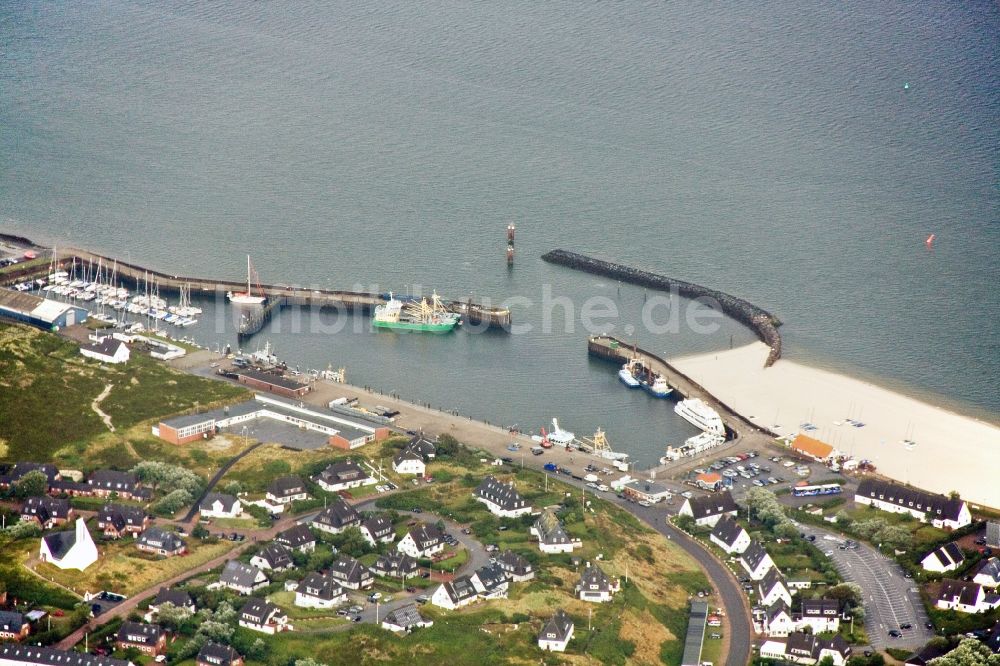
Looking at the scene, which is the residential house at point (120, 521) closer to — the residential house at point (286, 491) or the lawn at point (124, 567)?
the lawn at point (124, 567)

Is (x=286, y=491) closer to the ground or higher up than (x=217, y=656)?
higher up

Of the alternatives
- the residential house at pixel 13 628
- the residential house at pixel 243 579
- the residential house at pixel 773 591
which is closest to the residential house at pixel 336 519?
the residential house at pixel 243 579

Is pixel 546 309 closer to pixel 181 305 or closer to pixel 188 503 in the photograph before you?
pixel 181 305

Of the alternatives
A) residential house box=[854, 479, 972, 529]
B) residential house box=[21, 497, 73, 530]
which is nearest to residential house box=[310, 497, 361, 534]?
Result: residential house box=[21, 497, 73, 530]

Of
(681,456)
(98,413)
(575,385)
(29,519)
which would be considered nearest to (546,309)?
(575,385)

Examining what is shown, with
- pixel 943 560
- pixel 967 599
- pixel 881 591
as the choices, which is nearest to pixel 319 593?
pixel 881 591

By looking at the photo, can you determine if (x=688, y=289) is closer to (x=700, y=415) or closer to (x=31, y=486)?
Result: (x=700, y=415)
